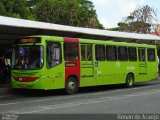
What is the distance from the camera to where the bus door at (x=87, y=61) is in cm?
2034

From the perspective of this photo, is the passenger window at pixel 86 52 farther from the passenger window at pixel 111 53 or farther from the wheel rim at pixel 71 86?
the passenger window at pixel 111 53

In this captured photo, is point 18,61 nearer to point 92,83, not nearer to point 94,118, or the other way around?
point 92,83

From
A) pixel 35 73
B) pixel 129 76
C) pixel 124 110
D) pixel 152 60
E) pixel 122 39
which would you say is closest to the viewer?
pixel 124 110

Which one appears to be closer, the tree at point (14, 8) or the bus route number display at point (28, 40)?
the bus route number display at point (28, 40)

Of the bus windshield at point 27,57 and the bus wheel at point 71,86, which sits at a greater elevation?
the bus windshield at point 27,57

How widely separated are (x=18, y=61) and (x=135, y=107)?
22.5 feet

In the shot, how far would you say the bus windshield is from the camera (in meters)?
18.3

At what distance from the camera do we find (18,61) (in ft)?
62.5

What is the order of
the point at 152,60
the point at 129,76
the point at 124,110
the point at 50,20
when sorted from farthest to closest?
the point at 50,20
the point at 152,60
the point at 129,76
the point at 124,110

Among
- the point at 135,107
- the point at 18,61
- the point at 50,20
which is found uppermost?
the point at 50,20

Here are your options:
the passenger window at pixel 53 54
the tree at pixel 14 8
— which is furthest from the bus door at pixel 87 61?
the tree at pixel 14 8

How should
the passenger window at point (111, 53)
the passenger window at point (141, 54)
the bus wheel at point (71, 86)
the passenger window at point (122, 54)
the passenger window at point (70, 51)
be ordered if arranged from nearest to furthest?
the passenger window at point (70, 51), the bus wheel at point (71, 86), the passenger window at point (111, 53), the passenger window at point (122, 54), the passenger window at point (141, 54)

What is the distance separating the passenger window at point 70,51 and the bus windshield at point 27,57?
1.46m

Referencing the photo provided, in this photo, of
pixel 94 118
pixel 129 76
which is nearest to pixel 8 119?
pixel 94 118
